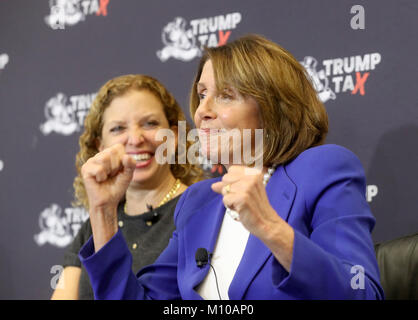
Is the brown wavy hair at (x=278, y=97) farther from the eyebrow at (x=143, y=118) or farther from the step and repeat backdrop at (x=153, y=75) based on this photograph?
the eyebrow at (x=143, y=118)

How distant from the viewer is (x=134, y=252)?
195cm

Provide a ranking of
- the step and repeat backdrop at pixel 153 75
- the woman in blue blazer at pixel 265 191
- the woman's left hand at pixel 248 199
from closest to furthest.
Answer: the woman's left hand at pixel 248 199 → the woman in blue blazer at pixel 265 191 → the step and repeat backdrop at pixel 153 75

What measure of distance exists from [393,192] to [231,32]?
91 cm

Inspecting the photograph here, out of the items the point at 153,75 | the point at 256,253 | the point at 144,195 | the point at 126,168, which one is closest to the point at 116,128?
the point at 144,195

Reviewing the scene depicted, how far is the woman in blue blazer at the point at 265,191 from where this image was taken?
118 cm

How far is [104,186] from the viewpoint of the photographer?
138 cm

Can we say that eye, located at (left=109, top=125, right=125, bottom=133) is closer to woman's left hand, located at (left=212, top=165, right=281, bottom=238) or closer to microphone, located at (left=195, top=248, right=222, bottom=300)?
microphone, located at (left=195, top=248, right=222, bottom=300)

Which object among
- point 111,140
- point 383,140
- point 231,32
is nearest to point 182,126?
point 111,140

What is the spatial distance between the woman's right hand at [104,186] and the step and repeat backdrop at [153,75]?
0.90 m

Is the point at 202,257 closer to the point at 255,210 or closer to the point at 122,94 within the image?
the point at 255,210

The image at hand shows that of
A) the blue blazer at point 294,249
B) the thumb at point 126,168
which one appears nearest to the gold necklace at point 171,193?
the blue blazer at point 294,249

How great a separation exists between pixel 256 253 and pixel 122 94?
110 centimetres
